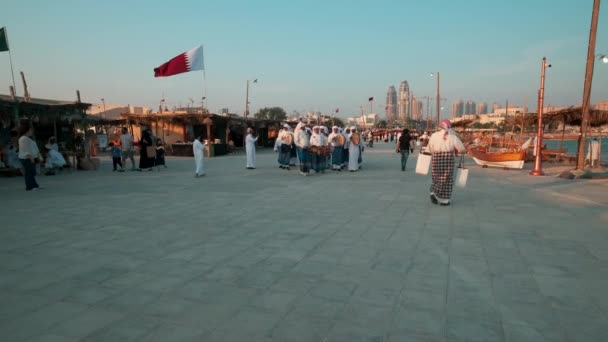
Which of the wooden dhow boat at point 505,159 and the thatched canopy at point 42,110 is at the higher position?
the thatched canopy at point 42,110

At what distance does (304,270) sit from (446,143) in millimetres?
4160

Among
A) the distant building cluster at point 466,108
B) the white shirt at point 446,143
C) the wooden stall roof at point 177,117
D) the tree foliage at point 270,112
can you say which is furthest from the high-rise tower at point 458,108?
the white shirt at point 446,143

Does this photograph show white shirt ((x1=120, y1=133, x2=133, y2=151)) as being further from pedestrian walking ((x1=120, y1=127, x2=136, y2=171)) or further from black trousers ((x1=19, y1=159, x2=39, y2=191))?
black trousers ((x1=19, y1=159, x2=39, y2=191))

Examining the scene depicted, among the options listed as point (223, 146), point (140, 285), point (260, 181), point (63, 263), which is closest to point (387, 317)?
point (140, 285)

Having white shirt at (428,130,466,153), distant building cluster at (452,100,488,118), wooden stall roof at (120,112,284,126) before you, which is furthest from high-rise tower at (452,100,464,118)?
white shirt at (428,130,466,153)

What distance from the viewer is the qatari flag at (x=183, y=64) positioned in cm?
1612

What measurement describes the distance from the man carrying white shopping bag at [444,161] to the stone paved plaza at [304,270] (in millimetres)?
350

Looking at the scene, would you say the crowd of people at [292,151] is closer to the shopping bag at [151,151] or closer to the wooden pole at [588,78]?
the shopping bag at [151,151]

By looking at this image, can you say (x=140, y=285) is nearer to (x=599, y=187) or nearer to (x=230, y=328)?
(x=230, y=328)

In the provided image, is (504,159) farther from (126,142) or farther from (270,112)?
(270,112)

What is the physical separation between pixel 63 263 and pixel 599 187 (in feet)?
34.3

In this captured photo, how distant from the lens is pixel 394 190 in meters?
8.30

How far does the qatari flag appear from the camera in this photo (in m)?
16.1

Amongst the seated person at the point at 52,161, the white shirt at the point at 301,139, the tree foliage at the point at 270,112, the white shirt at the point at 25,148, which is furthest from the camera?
the tree foliage at the point at 270,112
